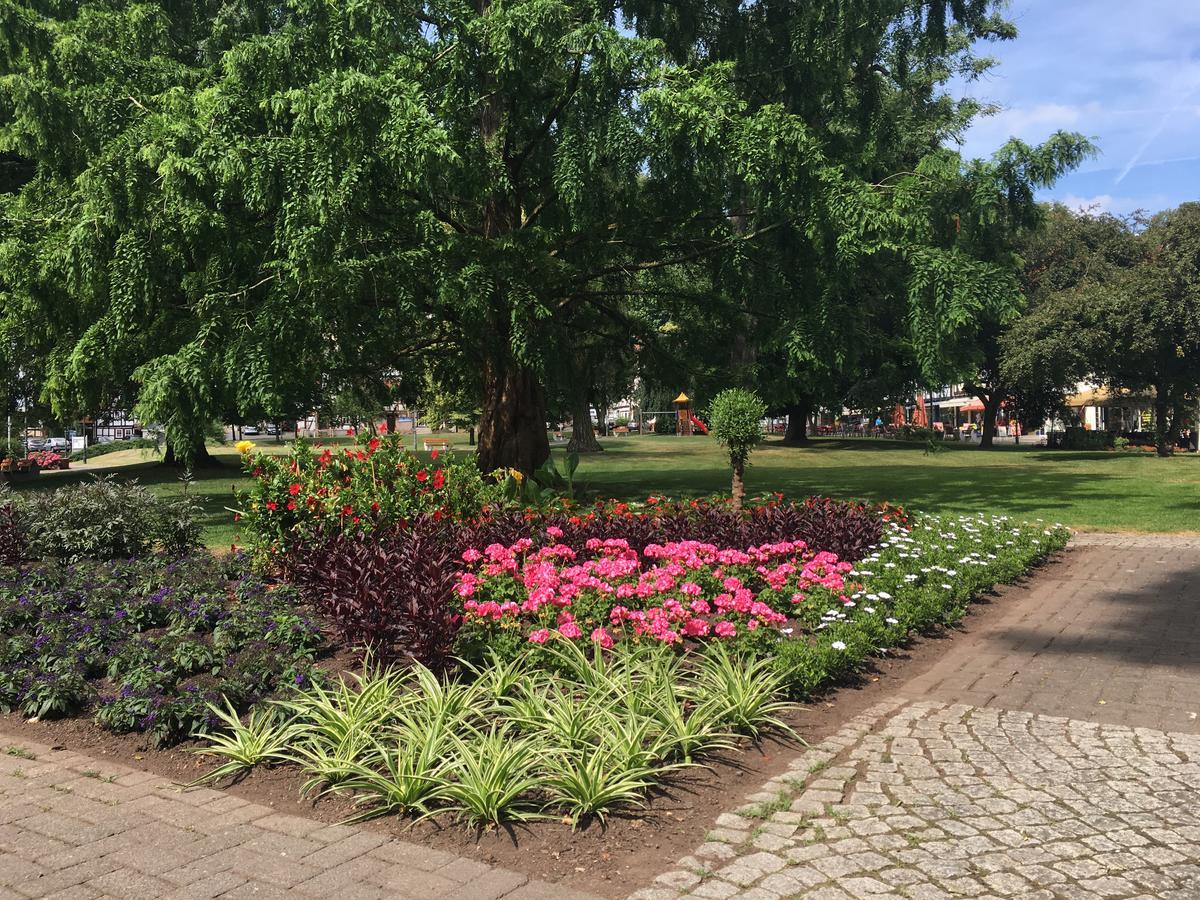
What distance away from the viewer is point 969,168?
1609 centimetres

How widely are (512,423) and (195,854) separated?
13434mm

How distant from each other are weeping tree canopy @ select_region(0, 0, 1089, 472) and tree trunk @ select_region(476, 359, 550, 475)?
0.14 ft

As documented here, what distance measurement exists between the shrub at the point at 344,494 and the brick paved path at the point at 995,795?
14.8 ft

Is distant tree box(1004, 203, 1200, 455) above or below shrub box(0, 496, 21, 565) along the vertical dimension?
above

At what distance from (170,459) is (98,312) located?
1689 cm

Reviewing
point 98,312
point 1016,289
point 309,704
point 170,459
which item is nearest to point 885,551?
point 309,704

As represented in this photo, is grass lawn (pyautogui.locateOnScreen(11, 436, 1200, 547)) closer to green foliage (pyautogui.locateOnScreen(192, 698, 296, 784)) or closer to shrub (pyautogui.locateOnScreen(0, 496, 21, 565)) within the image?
shrub (pyautogui.locateOnScreen(0, 496, 21, 565))

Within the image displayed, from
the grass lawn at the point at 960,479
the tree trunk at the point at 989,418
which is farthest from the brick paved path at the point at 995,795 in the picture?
the tree trunk at the point at 989,418

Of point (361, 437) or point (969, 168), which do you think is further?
point (969, 168)

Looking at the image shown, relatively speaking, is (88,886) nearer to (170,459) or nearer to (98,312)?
(98,312)

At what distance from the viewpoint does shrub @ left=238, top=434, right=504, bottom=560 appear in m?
7.84

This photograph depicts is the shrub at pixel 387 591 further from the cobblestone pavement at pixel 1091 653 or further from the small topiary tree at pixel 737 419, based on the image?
the small topiary tree at pixel 737 419

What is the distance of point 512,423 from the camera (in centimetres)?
1667

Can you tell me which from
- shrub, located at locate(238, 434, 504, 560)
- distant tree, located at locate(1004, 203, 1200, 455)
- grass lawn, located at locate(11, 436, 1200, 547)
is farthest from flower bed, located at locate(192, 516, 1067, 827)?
distant tree, located at locate(1004, 203, 1200, 455)
